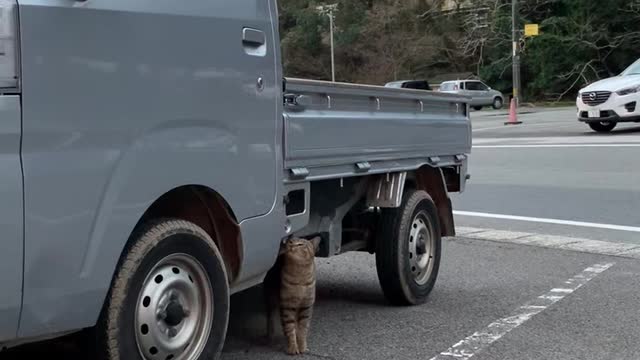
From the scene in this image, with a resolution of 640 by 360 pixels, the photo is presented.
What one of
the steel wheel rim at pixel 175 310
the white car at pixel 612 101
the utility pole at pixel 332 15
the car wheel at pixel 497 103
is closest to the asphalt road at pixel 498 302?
the steel wheel rim at pixel 175 310

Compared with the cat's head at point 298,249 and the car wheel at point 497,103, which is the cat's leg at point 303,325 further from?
the car wheel at point 497,103

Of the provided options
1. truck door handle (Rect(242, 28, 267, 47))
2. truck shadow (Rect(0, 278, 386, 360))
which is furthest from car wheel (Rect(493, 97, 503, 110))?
truck door handle (Rect(242, 28, 267, 47))

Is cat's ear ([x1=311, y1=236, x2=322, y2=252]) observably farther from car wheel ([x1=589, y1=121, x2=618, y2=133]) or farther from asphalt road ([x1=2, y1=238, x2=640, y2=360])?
car wheel ([x1=589, y1=121, x2=618, y2=133])

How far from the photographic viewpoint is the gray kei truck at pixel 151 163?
2980 millimetres

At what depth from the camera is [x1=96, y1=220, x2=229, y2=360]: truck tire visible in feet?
11.2

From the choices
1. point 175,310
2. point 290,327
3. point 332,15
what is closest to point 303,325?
point 290,327

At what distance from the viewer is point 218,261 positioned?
3904 mm

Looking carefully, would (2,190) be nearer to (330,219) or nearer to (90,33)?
(90,33)

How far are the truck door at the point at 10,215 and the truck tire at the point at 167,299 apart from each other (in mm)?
499

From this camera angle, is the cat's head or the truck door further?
the cat's head

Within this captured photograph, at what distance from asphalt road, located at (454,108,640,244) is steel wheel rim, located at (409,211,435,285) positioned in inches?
139

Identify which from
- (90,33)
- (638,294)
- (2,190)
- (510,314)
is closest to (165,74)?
(90,33)

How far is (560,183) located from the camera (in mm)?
13016

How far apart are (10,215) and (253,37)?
65.3 inches
